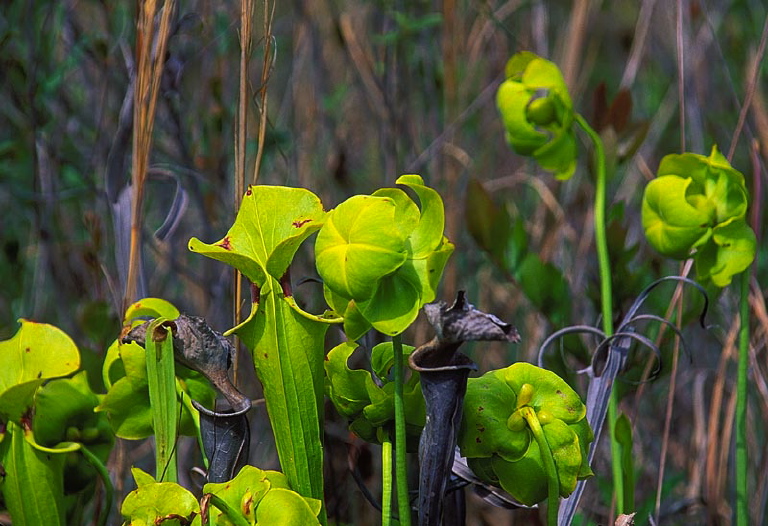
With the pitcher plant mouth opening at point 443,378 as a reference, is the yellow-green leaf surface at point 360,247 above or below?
above

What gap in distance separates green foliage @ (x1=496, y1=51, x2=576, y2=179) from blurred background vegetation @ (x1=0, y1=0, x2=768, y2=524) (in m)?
0.19

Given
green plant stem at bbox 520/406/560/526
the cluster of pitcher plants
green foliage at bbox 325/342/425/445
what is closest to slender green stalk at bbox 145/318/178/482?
the cluster of pitcher plants

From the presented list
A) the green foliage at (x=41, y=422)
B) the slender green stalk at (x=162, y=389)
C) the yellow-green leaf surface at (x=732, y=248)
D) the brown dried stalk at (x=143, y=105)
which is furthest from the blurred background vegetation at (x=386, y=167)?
the slender green stalk at (x=162, y=389)

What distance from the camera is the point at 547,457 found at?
514 millimetres

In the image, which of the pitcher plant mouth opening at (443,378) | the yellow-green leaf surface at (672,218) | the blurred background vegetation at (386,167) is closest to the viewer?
the pitcher plant mouth opening at (443,378)

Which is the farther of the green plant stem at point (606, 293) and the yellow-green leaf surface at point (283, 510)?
the green plant stem at point (606, 293)

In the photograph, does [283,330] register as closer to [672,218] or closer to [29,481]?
[29,481]

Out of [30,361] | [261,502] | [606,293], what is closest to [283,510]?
[261,502]

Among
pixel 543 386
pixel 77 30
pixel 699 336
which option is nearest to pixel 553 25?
pixel 699 336

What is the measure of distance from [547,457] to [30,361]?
377 millimetres

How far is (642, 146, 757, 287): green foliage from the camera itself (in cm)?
80

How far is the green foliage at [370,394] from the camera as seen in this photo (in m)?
0.55

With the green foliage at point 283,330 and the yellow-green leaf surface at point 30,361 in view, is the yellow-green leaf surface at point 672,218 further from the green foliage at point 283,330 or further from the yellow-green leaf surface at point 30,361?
the yellow-green leaf surface at point 30,361

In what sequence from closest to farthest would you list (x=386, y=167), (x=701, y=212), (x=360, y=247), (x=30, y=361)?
(x=360, y=247), (x=30, y=361), (x=701, y=212), (x=386, y=167)
